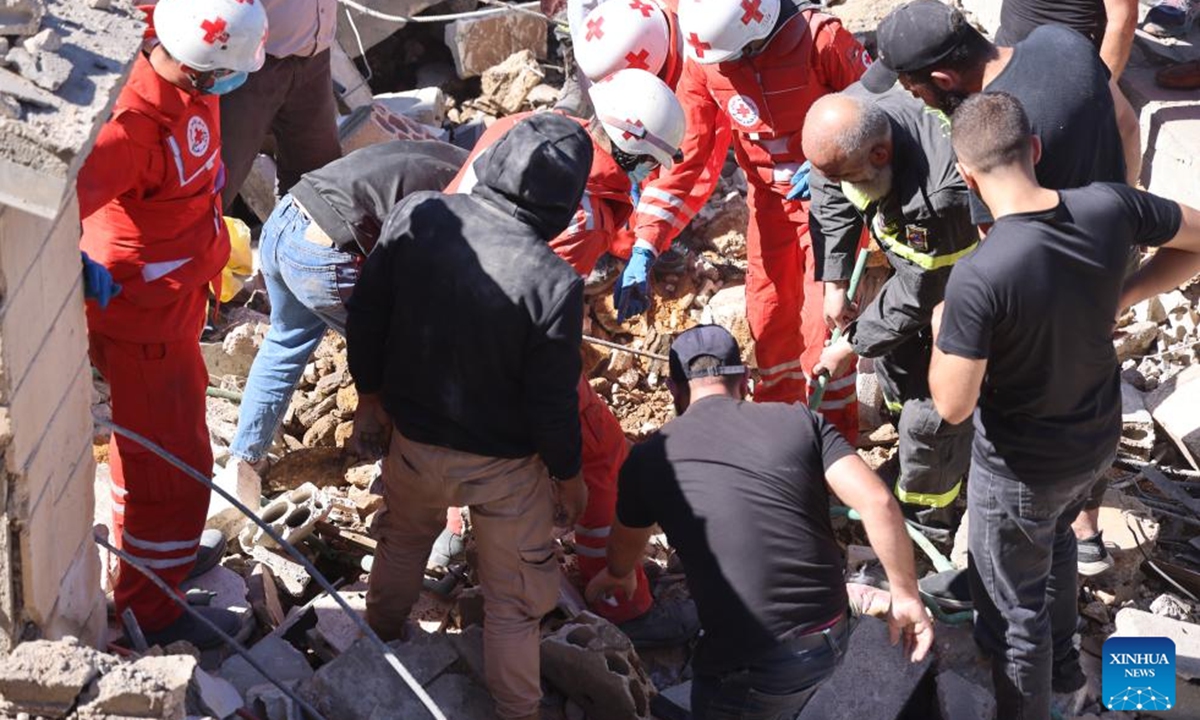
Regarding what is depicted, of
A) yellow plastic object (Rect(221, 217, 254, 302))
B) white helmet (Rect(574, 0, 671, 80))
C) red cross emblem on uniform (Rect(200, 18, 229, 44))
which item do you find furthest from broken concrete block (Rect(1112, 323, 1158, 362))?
red cross emblem on uniform (Rect(200, 18, 229, 44))

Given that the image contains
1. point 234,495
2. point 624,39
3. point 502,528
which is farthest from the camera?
point 234,495

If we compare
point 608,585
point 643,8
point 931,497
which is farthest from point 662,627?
point 643,8

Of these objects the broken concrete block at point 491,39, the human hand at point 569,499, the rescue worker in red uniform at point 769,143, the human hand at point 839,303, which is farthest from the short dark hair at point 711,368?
the broken concrete block at point 491,39

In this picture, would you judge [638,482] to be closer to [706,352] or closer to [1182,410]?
[706,352]

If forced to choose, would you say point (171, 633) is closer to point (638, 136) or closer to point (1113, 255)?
point (638, 136)

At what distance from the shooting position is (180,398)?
4637 mm

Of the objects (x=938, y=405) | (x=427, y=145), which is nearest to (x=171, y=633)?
(x=427, y=145)

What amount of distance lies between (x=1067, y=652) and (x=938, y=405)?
1305mm

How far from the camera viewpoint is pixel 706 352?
163 inches

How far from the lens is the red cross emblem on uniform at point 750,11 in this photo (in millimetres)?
5488

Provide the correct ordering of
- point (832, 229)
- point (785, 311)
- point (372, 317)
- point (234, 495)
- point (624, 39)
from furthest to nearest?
point (785, 311) < point (234, 495) < point (624, 39) < point (832, 229) < point (372, 317)

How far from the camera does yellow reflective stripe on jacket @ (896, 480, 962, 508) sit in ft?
18.0

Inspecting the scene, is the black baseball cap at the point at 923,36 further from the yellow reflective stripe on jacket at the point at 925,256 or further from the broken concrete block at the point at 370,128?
the broken concrete block at the point at 370,128

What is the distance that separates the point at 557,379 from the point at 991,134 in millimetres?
1327
